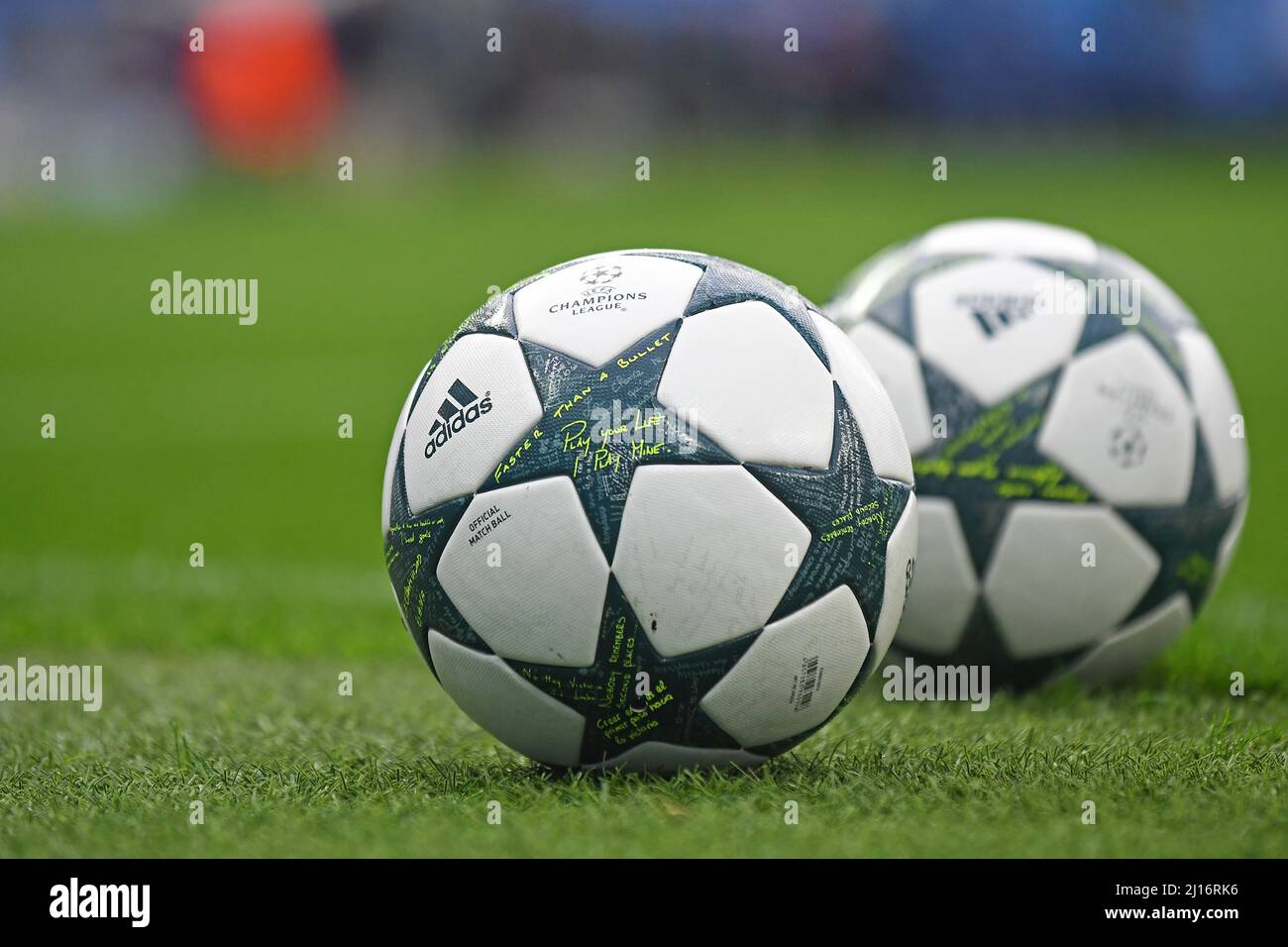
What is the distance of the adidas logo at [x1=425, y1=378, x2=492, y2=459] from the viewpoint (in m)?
4.80

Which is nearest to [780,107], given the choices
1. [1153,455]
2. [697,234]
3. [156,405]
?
[697,234]

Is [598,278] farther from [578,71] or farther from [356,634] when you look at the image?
[578,71]

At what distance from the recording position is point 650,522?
15.0ft

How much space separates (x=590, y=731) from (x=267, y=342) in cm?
1740

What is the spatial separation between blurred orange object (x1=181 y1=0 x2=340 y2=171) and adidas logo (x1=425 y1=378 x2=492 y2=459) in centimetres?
4095

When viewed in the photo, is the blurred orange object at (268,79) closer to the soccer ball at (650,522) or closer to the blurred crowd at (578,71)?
the blurred crowd at (578,71)

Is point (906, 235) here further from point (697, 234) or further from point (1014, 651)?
point (1014, 651)

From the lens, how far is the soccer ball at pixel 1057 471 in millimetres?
6121

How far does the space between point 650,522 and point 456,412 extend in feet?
2.20

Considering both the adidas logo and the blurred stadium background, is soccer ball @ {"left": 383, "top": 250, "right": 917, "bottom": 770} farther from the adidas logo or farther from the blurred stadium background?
the blurred stadium background

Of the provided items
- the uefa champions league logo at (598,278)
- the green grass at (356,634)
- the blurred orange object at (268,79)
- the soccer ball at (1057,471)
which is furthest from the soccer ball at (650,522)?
the blurred orange object at (268,79)

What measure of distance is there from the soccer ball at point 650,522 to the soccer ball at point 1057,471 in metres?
1.27

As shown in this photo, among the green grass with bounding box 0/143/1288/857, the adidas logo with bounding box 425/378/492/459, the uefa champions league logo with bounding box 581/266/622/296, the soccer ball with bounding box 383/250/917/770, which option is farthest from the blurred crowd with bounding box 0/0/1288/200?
the adidas logo with bounding box 425/378/492/459

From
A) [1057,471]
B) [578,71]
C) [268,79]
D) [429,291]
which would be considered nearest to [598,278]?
[1057,471]
